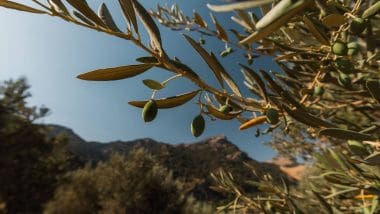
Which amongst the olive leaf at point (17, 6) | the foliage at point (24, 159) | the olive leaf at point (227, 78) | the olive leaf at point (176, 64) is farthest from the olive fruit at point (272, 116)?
the foliage at point (24, 159)

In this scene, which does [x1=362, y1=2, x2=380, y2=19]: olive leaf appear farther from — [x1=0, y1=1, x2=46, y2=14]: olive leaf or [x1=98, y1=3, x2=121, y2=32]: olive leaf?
[x1=0, y1=1, x2=46, y2=14]: olive leaf

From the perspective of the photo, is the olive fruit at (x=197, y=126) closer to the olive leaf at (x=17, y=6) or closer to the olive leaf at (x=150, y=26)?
the olive leaf at (x=150, y=26)

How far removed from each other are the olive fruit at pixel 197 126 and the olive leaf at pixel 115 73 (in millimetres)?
224

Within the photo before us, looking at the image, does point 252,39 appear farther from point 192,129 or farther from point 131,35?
point 192,129

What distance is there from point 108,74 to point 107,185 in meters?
17.3

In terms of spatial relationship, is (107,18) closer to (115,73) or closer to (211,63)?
(115,73)

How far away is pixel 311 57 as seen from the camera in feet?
5.38

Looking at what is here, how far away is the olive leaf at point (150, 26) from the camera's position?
2.57 ft

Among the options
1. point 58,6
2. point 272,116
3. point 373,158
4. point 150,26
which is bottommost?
point 373,158

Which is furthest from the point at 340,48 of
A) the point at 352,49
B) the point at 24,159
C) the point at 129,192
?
the point at 24,159

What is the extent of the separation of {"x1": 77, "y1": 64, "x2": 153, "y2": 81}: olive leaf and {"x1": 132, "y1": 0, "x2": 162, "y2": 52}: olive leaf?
1.9 inches

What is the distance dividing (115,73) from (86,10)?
0.48ft

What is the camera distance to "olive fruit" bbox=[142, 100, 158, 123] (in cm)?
85

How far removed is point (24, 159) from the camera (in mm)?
20703
